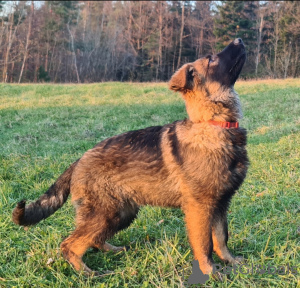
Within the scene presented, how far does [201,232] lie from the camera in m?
2.54

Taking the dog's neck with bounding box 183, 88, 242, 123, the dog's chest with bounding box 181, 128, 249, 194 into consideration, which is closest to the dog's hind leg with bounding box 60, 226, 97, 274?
the dog's chest with bounding box 181, 128, 249, 194

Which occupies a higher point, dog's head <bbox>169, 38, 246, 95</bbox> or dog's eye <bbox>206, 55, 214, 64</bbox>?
dog's eye <bbox>206, 55, 214, 64</bbox>

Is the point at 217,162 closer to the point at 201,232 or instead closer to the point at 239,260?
the point at 201,232

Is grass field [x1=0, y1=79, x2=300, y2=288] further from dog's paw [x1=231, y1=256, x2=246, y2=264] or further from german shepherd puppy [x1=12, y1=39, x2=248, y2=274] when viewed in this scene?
german shepherd puppy [x1=12, y1=39, x2=248, y2=274]

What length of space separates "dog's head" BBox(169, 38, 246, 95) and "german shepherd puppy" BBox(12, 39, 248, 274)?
0.04 ft

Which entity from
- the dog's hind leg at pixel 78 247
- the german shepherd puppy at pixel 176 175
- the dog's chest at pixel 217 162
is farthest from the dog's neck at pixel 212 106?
the dog's hind leg at pixel 78 247

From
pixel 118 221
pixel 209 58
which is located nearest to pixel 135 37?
pixel 209 58

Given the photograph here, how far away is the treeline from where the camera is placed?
36469 millimetres

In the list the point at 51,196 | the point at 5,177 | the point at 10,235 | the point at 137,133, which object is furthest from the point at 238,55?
the point at 5,177

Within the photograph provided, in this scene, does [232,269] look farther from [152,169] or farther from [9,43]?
[9,43]

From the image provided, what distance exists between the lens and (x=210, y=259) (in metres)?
2.61

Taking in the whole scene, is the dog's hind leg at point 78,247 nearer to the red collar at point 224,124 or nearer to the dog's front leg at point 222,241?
the dog's front leg at point 222,241

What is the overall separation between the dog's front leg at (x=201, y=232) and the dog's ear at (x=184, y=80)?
45.6 inches

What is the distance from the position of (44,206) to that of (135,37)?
46.9m
